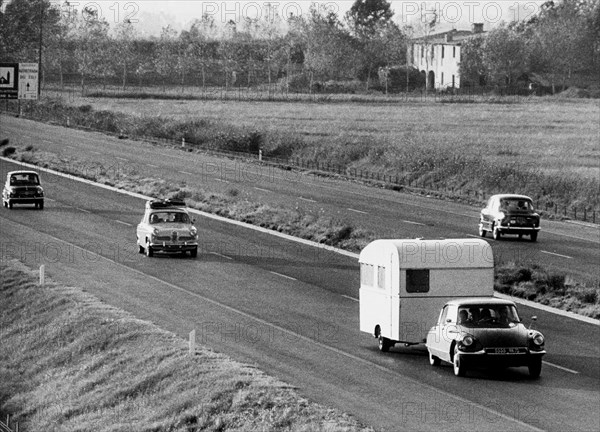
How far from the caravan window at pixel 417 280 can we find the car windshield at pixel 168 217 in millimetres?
20390

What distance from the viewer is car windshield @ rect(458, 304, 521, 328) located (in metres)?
27.1

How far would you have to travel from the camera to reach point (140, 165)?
275ft

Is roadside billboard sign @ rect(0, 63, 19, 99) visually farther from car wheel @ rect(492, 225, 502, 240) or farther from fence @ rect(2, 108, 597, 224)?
car wheel @ rect(492, 225, 502, 240)

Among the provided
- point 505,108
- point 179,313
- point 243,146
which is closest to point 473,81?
point 505,108

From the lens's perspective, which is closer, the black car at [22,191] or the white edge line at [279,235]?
the white edge line at [279,235]

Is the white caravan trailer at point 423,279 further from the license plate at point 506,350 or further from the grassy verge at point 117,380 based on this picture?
the grassy verge at point 117,380

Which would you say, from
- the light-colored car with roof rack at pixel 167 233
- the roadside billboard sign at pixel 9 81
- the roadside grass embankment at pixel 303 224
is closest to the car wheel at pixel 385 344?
the roadside grass embankment at pixel 303 224

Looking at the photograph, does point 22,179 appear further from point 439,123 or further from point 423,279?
point 439,123

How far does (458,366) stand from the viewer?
1066 inches

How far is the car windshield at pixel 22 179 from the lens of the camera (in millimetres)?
64438

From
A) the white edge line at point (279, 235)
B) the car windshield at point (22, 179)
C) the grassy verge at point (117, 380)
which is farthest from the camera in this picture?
the car windshield at point (22, 179)

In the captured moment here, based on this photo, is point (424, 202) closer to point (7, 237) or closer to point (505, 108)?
point (7, 237)

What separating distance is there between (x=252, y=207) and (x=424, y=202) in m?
11.0

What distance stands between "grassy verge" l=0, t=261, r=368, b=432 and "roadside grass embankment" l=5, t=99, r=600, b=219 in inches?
1272
